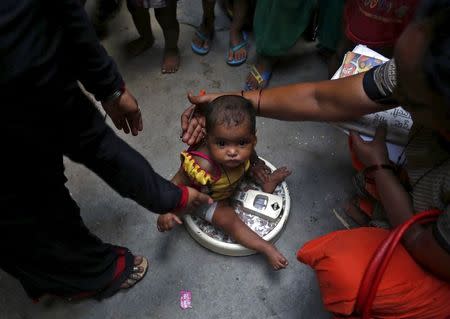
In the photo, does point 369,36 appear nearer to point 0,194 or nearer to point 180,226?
point 180,226

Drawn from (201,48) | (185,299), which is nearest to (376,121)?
(185,299)

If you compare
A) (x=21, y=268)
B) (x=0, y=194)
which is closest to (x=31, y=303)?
(x=21, y=268)

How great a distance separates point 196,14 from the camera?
7.42ft

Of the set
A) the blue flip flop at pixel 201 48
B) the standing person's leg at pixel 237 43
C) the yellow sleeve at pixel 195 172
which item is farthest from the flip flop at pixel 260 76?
the yellow sleeve at pixel 195 172

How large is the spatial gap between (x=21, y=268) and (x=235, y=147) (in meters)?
0.67

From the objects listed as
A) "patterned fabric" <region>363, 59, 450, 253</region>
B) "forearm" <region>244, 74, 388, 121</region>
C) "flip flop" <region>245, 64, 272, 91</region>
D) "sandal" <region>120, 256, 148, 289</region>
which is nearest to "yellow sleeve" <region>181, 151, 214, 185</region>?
"forearm" <region>244, 74, 388, 121</region>

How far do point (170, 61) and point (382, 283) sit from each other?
147cm

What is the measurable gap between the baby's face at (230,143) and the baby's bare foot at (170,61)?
0.87 m

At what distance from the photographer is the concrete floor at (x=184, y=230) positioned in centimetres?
138

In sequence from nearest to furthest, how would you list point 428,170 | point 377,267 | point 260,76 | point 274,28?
point 377,267, point 428,170, point 274,28, point 260,76

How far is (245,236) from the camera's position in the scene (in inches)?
54.1

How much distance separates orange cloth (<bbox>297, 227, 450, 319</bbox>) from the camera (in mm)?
920

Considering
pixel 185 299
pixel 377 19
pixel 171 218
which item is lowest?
pixel 185 299

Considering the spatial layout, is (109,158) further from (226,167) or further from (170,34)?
(170,34)
